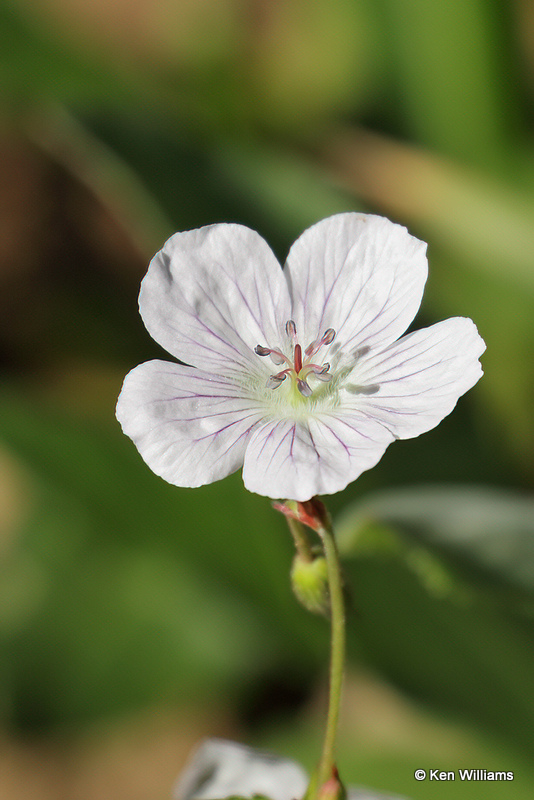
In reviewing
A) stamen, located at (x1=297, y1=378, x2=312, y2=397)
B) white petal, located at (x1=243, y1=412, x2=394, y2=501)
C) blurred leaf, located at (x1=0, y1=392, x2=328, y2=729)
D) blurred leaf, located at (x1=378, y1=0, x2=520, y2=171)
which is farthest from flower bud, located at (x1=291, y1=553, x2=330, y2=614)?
blurred leaf, located at (x1=378, y1=0, x2=520, y2=171)

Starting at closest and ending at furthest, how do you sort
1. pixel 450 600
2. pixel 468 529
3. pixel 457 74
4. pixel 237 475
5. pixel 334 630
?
pixel 334 630
pixel 468 529
pixel 450 600
pixel 237 475
pixel 457 74

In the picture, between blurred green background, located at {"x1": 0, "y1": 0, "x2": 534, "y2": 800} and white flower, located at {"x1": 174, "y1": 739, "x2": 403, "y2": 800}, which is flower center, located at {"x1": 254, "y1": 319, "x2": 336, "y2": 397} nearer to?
blurred green background, located at {"x1": 0, "y1": 0, "x2": 534, "y2": 800}

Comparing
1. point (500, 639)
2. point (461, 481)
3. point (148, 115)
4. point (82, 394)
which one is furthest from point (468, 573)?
point (82, 394)

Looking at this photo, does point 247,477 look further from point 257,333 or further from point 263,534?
point 263,534

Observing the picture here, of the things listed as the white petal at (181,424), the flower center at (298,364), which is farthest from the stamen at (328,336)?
the white petal at (181,424)

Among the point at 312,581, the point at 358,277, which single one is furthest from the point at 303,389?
the point at 312,581

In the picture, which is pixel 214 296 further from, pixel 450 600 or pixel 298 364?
pixel 450 600
